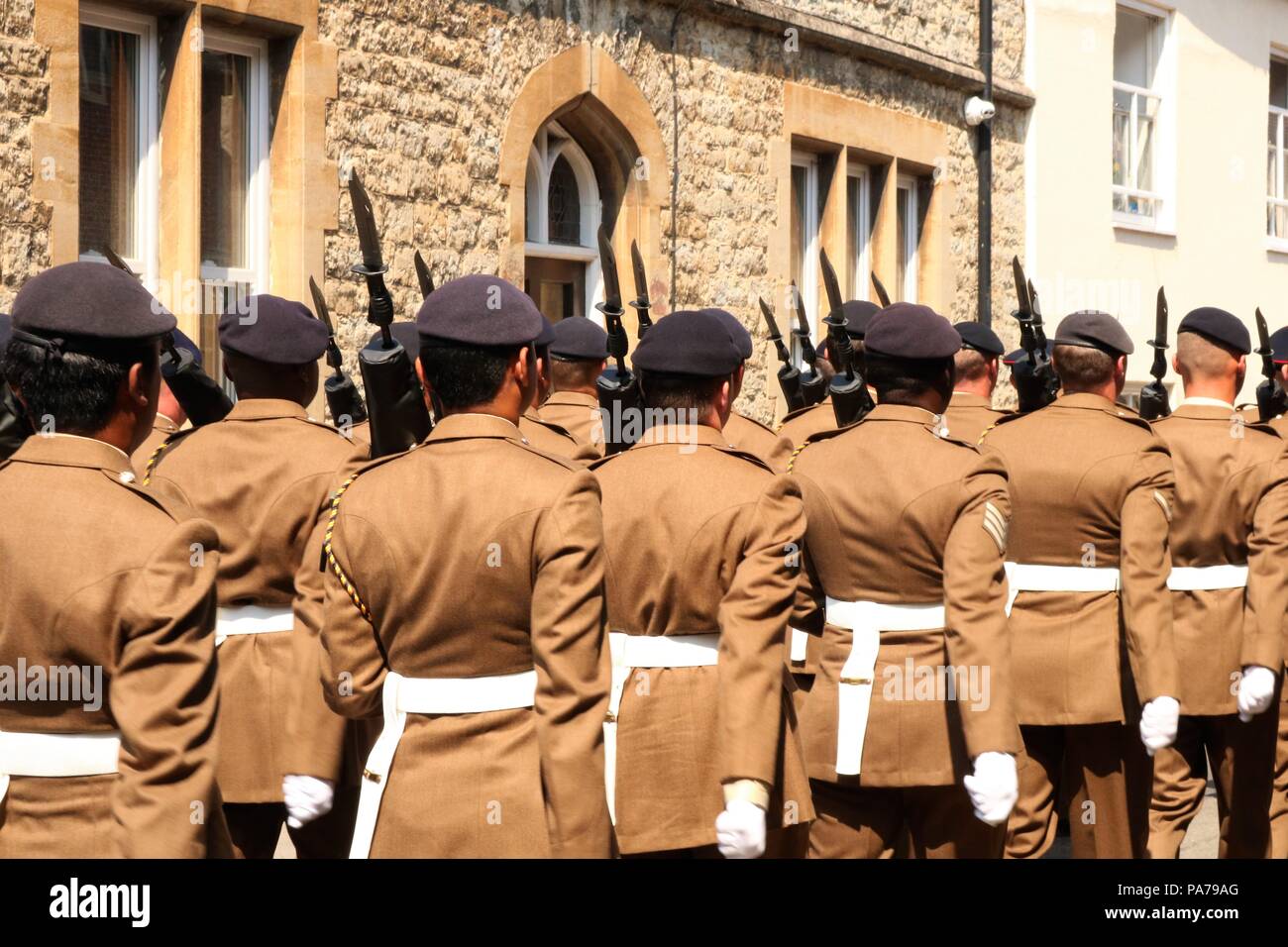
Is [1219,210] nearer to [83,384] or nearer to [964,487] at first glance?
[964,487]

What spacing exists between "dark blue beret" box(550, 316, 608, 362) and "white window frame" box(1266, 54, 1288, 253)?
1408 centimetres

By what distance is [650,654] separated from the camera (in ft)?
13.5

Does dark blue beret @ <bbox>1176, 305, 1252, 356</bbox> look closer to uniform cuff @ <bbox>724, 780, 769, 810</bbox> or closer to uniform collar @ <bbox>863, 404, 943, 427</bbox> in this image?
uniform collar @ <bbox>863, 404, 943, 427</bbox>

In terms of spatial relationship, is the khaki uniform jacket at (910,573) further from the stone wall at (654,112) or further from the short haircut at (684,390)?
the stone wall at (654,112)

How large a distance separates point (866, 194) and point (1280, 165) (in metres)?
7.54

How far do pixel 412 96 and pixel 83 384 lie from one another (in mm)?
6941

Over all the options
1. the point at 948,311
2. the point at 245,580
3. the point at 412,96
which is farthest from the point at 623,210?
the point at 245,580

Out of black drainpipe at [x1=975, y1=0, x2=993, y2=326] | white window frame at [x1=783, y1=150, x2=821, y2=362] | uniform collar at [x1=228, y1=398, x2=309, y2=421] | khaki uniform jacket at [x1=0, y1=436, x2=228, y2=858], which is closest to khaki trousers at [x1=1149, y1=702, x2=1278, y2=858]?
uniform collar at [x1=228, y1=398, x2=309, y2=421]

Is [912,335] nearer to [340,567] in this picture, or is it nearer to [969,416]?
[340,567]

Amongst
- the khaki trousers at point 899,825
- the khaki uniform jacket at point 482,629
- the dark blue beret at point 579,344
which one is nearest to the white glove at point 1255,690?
the khaki trousers at point 899,825

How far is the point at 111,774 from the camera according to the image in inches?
112

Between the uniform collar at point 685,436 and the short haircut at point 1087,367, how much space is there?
1974 mm

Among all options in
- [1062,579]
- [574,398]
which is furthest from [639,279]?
[1062,579]

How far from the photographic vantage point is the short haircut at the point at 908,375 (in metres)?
4.88
